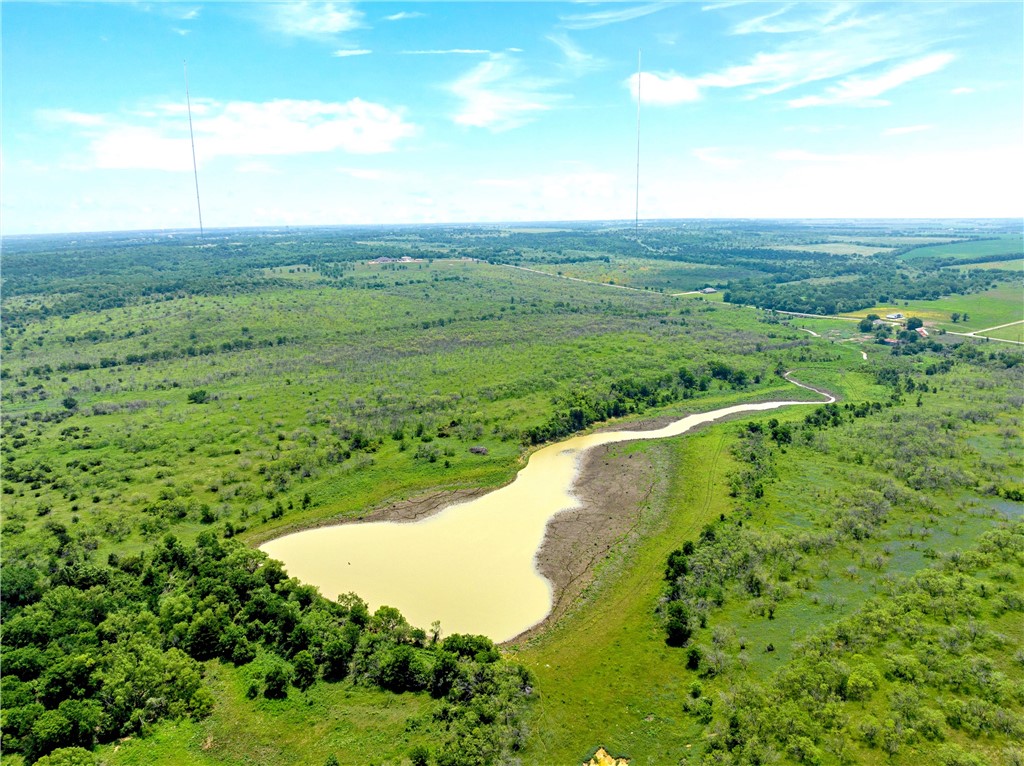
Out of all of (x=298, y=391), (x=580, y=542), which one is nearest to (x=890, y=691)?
(x=580, y=542)

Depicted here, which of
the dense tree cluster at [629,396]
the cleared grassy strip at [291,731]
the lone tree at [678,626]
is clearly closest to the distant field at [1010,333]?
the dense tree cluster at [629,396]

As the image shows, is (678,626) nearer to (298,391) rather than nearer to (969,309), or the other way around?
(298,391)

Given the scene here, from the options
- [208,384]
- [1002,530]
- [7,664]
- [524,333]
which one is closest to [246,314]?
[208,384]

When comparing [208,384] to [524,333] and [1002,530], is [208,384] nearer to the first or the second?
[524,333]

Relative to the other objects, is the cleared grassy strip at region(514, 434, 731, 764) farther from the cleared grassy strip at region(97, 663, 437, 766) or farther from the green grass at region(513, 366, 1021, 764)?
the cleared grassy strip at region(97, 663, 437, 766)

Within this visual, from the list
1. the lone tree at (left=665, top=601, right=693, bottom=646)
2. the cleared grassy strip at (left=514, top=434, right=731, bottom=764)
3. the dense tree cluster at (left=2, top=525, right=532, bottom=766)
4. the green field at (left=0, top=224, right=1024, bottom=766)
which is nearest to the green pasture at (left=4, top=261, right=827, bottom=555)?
the green field at (left=0, top=224, right=1024, bottom=766)

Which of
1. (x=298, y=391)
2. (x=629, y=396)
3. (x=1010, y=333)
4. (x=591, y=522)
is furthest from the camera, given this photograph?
(x=1010, y=333)

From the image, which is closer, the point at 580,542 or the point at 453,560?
the point at 453,560
